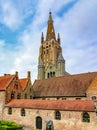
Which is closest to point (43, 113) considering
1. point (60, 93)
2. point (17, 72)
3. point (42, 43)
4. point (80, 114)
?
point (80, 114)

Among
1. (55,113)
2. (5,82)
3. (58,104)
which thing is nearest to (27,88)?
(5,82)

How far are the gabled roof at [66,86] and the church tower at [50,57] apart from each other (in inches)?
820

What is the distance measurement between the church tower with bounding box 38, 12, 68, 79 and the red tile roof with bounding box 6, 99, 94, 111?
1321 inches

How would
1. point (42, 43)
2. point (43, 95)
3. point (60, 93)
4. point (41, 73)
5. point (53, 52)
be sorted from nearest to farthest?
point (60, 93), point (43, 95), point (41, 73), point (53, 52), point (42, 43)

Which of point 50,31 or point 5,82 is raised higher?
point 50,31

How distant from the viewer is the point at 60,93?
4322cm

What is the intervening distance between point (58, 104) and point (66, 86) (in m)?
12.2

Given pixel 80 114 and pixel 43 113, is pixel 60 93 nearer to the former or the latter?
pixel 43 113

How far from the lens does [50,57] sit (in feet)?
264

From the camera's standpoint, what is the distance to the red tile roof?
29339mm

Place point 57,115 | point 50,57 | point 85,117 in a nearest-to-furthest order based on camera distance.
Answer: point 85,117 < point 57,115 < point 50,57

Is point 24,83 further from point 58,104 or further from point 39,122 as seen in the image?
point 58,104

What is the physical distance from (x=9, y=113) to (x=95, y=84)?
756 inches

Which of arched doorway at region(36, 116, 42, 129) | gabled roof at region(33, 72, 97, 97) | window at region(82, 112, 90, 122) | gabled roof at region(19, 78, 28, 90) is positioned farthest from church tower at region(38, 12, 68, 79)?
window at region(82, 112, 90, 122)
